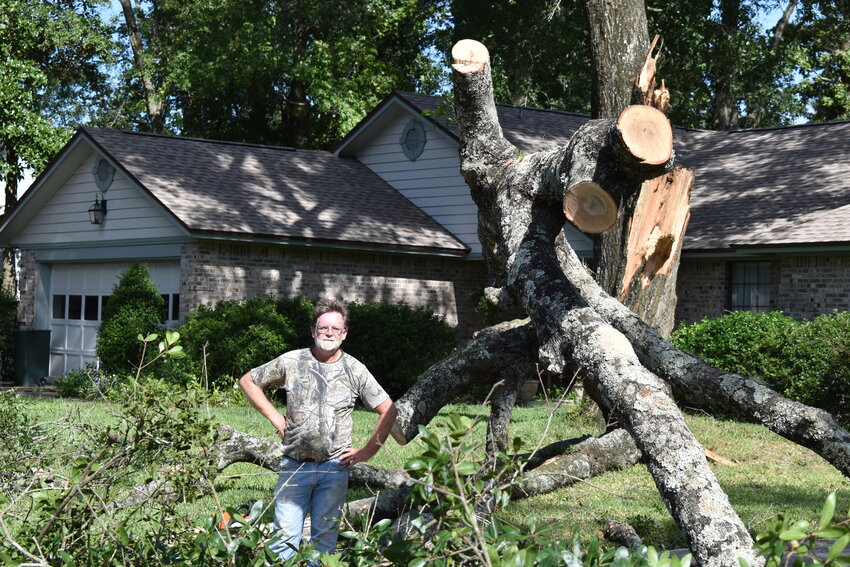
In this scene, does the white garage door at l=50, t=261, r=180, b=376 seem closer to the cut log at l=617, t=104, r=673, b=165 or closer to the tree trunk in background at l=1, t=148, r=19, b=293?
the tree trunk in background at l=1, t=148, r=19, b=293

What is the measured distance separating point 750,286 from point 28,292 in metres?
13.7

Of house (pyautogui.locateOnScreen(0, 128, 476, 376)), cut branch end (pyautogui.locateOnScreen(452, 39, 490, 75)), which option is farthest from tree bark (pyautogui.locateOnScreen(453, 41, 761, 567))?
house (pyautogui.locateOnScreen(0, 128, 476, 376))

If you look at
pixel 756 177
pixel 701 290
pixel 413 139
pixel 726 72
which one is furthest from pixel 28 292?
pixel 726 72

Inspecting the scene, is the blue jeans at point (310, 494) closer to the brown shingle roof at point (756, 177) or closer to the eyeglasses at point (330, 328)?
the eyeglasses at point (330, 328)

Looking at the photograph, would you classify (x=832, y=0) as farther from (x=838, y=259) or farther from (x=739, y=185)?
(x=838, y=259)

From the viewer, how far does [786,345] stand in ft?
46.1

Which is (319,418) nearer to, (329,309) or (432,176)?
(329,309)

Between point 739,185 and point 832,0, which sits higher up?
point 832,0

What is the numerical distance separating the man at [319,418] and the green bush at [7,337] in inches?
642

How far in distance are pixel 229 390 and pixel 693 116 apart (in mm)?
20185

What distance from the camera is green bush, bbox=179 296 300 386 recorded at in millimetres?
15656

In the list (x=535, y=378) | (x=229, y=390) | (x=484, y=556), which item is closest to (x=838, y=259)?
(x=535, y=378)

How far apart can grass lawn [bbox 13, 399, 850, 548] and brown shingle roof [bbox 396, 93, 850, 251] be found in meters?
4.19

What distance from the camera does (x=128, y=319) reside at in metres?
17.1
